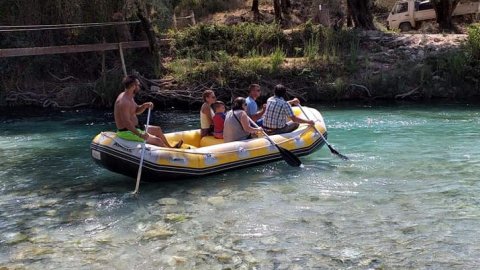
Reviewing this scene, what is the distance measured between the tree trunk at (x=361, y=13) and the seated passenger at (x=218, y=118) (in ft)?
40.2

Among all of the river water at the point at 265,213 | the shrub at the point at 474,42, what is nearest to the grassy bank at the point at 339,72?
the shrub at the point at 474,42

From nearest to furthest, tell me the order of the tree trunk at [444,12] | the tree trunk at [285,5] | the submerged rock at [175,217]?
the submerged rock at [175,217] < the tree trunk at [444,12] < the tree trunk at [285,5]

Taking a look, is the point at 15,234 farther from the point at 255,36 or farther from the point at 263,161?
the point at 255,36

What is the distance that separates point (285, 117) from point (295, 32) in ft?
32.7

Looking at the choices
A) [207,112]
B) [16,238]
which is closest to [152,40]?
[207,112]

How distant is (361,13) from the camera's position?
19688mm

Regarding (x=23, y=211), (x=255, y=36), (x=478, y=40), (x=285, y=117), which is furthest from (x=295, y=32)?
(x=23, y=211)

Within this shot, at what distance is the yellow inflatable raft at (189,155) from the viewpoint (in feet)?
24.7

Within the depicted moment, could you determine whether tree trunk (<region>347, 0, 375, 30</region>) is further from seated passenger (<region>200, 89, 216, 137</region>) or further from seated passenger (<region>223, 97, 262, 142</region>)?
seated passenger (<region>223, 97, 262, 142</region>)

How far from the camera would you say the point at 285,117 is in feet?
30.4

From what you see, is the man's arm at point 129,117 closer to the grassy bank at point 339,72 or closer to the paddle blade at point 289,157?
the paddle blade at point 289,157

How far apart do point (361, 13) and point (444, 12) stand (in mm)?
3748

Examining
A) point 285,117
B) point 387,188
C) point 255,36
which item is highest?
point 255,36

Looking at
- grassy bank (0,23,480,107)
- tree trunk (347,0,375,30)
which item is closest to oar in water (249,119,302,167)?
grassy bank (0,23,480,107)
